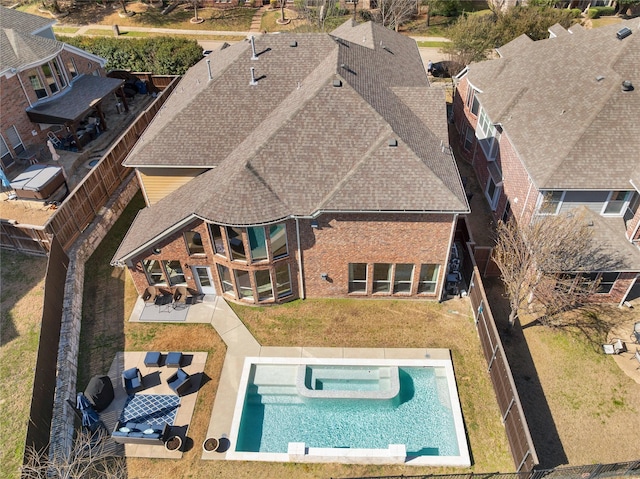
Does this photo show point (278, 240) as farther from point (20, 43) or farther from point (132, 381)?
point (20, 43)

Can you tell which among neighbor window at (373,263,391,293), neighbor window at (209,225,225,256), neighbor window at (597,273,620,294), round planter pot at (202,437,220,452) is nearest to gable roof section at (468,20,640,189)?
neighbor window at (597,273,620,294)

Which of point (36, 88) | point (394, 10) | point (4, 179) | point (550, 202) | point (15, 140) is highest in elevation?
point (36, 88)

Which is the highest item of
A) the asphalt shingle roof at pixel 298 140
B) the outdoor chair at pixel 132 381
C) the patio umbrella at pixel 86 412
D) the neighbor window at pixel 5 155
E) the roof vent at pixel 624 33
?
the roof vent at pixel 624 33

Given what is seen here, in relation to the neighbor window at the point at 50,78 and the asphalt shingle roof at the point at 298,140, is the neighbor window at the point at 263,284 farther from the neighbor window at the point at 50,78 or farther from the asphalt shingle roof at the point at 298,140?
the neighbor window at the point at 50,78

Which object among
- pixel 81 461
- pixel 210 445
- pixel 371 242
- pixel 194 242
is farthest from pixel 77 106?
pixel 210 445

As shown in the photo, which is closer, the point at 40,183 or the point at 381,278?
the point at 381,278

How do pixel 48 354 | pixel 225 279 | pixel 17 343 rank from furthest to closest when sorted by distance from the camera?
pixel 225 279 → pixel 17 343 → pixel 48 354

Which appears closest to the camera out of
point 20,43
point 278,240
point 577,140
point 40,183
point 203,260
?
point 278,240

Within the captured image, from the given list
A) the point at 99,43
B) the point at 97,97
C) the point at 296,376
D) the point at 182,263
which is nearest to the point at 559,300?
the point at 296,376

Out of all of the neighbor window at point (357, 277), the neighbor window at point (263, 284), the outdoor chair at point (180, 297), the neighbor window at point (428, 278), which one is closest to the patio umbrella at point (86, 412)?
the outdoor chair at point (180, 297)
